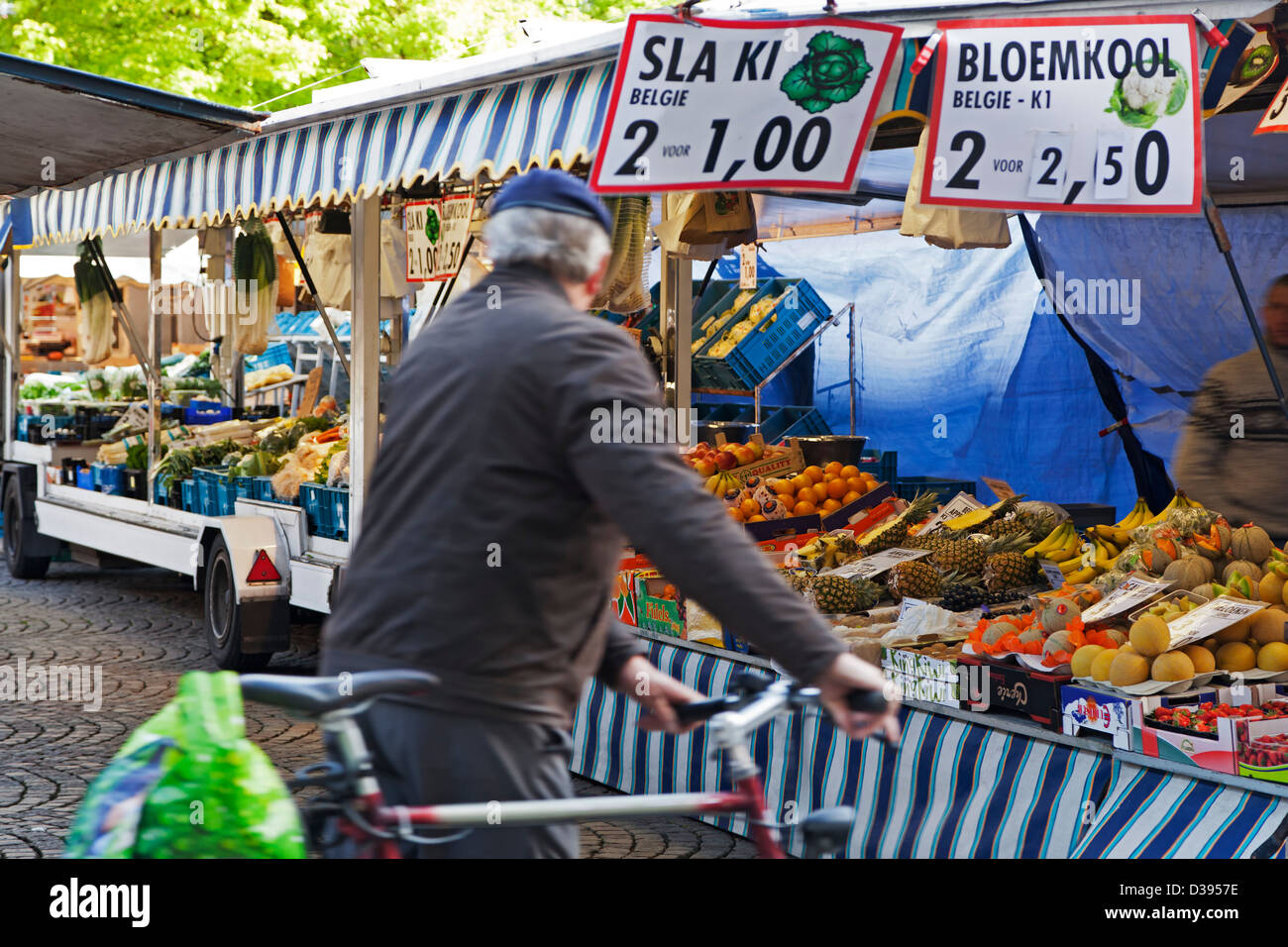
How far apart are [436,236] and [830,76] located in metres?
3.66

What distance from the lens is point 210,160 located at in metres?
7.75

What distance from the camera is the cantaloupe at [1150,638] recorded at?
4516 millimetres

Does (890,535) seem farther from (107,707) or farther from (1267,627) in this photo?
(107,707)

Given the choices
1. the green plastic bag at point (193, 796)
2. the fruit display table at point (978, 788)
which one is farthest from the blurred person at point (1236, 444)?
the green plastic bag at point (193, 796)

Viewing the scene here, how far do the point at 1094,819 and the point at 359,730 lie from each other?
253 cm

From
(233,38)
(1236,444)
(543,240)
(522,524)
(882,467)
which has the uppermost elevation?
(233,38)

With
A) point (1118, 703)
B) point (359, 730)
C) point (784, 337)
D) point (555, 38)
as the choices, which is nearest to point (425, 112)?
point (555, 38)

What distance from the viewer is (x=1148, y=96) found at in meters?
4.09

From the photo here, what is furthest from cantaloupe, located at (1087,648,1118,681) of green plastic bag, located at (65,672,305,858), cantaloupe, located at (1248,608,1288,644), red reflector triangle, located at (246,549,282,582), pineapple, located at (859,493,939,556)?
red reflector triangle, located at (246,549,282,582)

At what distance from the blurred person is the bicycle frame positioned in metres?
5.28

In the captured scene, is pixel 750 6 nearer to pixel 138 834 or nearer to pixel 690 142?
pixel 690 142

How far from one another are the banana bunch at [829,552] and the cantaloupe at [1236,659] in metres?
2.06

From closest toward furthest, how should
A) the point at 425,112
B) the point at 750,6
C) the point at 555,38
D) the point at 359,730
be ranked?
the point at 359,730
the point at 750,6
the point at 555,38
the point at 425,112

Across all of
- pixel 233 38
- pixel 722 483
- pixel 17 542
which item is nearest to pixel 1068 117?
pixel 722 483
